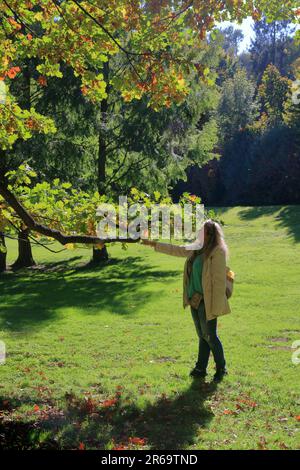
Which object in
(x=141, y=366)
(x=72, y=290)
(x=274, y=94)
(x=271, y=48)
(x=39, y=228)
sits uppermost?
(x=271, y=48)

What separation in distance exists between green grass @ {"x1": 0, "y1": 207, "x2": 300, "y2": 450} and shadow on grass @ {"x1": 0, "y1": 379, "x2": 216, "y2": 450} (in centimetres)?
1

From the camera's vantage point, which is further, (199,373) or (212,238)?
(199,373)

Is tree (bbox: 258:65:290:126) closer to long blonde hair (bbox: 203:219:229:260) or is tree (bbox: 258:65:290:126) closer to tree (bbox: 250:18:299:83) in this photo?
tree (bbox: 250:18:299:83)

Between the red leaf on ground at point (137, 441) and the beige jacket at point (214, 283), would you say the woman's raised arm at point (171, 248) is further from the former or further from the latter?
the red leaf on ground at point (137, 441)

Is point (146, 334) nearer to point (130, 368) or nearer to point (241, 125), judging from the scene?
point (130, 368)

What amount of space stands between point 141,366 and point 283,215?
95.7 feet

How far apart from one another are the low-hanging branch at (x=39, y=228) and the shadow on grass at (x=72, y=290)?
17.9 ft

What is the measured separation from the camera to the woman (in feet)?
22.4

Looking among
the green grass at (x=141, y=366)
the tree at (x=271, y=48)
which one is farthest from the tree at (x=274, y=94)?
the green grass at (x=141, y=366)

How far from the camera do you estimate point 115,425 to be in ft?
19.7

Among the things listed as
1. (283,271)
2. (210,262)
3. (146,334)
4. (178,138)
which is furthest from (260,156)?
(210,262)

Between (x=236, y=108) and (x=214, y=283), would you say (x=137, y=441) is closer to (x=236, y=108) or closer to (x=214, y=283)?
(x=214, y=283)

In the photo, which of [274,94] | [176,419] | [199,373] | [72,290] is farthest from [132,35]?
[274,94]

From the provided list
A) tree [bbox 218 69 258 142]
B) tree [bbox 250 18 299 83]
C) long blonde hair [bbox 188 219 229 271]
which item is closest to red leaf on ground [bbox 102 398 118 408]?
long blonde hair [bbox 188 219 229 271]
